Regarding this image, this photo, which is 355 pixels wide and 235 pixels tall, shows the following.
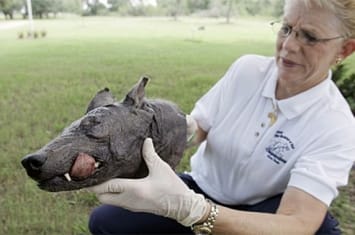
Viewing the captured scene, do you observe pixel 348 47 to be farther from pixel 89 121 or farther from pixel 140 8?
pixel 140 8

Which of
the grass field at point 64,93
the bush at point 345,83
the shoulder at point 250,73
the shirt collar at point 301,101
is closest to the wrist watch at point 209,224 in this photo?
the shirt collar at point 301,101

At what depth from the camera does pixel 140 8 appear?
28.9m

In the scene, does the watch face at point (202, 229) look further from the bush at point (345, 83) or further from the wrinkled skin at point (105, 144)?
the bush at point (345, 83)

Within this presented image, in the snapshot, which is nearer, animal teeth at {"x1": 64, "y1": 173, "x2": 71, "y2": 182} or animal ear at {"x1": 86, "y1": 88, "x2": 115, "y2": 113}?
animal teeth at {"x1": 64, "y1": 173, "x2": 71, "y2": 182}

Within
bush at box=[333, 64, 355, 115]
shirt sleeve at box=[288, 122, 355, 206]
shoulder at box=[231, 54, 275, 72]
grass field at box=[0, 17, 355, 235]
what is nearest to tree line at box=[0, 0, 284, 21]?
grass field at box=[0, 17, 355, 235]

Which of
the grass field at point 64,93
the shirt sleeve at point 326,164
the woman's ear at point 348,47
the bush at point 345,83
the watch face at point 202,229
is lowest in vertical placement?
the grass field at point 64,93

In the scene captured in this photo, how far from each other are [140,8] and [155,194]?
2819 centimetres

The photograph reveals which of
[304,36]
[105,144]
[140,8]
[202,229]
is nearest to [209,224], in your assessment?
[202,229]

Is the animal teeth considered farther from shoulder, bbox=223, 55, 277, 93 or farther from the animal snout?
shoulder, bbox=223, 55, 277, 93

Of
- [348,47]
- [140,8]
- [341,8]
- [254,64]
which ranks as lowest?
[140,8]

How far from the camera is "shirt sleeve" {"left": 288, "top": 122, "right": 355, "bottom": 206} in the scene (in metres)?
1.58

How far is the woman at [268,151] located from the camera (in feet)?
4.75

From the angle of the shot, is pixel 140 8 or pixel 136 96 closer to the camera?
pixel 136 96

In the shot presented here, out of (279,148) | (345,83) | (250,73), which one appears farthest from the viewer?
(345,83)
